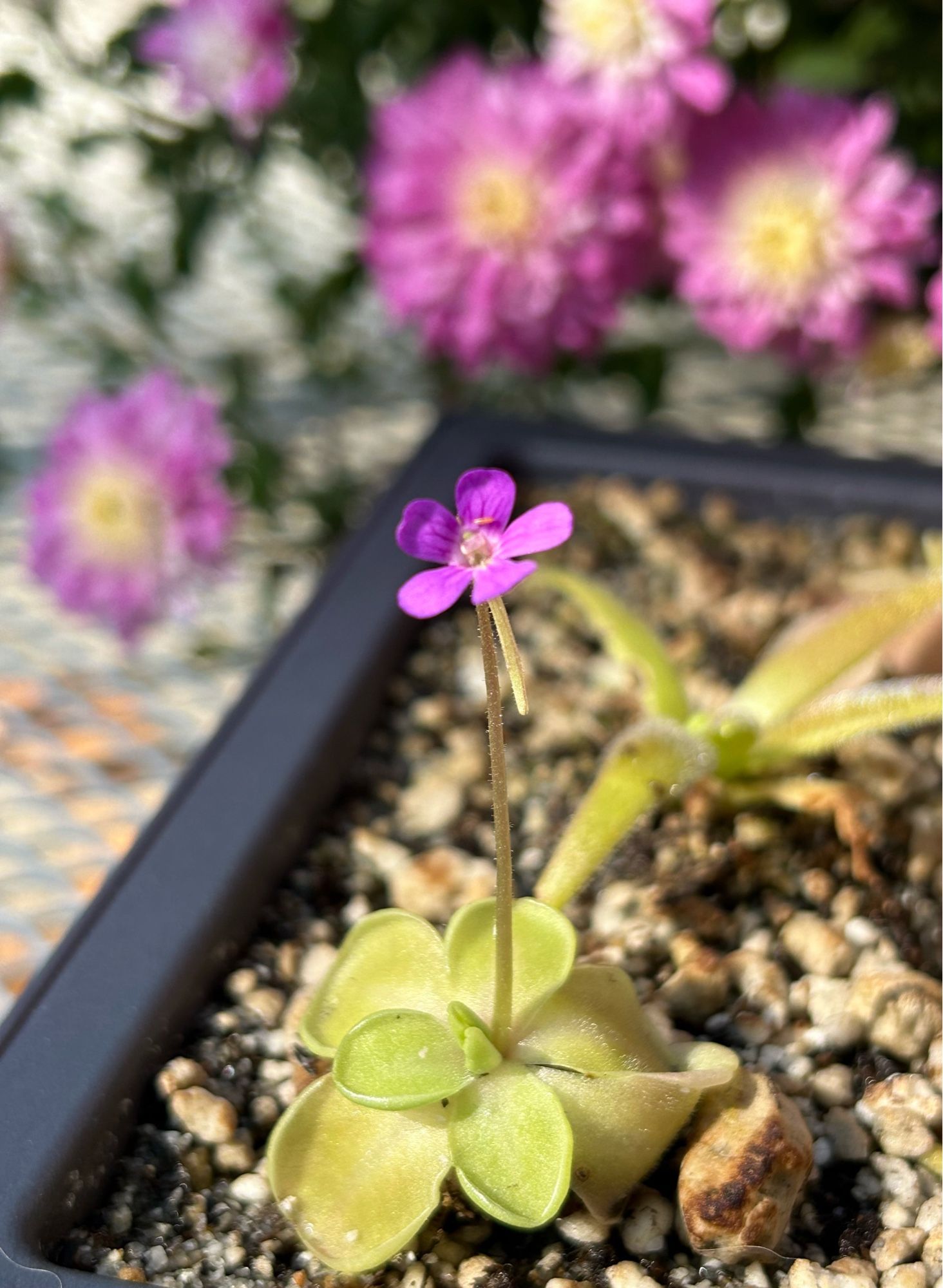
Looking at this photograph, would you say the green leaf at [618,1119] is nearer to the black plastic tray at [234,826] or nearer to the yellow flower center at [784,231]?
the black plastic tray at [234,826]

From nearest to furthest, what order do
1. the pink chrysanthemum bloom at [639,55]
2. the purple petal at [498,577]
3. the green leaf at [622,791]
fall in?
1. the purple petal at [498,577]
2. the green leaf at [622,791]
3. the pink chrysanthemum bloom at [639,55]

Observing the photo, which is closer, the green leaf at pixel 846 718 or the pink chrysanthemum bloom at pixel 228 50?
the green leaf at pixel 846 718

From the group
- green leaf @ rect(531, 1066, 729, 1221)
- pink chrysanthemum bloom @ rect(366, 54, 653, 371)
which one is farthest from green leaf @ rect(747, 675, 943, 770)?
pink chrysanthemum bloom @ rect(366, 54, 653, 371)

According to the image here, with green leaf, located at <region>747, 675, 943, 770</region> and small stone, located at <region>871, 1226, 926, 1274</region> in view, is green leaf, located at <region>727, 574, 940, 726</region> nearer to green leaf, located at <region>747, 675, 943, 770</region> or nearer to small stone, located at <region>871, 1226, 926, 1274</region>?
green leaf, located at <region>747, 675, 943, 770</region>

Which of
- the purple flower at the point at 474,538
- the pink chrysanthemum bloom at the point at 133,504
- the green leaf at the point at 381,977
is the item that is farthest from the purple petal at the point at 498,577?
the pink chrysanthemum bloom at the point at 133,504

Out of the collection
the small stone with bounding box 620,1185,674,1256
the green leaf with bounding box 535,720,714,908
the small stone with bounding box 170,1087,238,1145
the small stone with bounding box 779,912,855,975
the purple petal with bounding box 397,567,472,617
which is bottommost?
the small stone with bounding box 779,912,855,975

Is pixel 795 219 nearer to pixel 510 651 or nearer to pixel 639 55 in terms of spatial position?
pixel 639 55

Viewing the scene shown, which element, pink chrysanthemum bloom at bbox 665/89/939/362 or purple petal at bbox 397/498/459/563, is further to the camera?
pink chrysanthemum bloom at bbox 665/89/939/362
